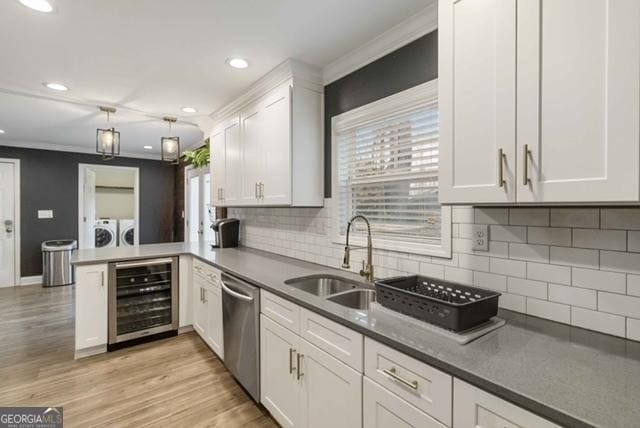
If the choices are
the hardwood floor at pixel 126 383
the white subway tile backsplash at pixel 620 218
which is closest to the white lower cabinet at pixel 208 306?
the hardwood floor at pixel 126 383

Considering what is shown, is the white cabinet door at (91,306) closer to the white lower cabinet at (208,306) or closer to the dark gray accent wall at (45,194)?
the white lower cabinet at (208,306)

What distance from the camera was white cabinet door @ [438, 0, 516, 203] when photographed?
3.65 feet

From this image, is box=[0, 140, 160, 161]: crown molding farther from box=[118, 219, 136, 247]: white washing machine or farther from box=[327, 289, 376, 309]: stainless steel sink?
box=[327, 289, 376, 309]: stainless steel sink

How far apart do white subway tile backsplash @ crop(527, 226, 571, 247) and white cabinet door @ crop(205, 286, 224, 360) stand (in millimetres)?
2166

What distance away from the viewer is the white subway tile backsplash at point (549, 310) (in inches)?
50.1

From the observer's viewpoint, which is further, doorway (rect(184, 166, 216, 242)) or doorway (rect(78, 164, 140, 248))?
doorway (rect(78, 164, 140, 248))

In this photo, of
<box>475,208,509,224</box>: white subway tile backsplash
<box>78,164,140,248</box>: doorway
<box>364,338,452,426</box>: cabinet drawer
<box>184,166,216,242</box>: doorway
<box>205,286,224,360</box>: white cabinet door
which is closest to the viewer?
<box>364,338,452,426</box>: cabinet drawer

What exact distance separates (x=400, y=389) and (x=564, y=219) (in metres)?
0.94

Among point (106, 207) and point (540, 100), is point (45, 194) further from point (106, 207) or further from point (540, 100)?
point (540, 100)

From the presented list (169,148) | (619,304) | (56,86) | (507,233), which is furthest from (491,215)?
Answer: (56,86)

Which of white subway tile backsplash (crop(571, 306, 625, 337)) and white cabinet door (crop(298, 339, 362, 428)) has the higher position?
white subway tile backsplash (crop(571, 306, 625, 337))

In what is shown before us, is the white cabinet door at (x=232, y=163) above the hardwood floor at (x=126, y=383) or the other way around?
above

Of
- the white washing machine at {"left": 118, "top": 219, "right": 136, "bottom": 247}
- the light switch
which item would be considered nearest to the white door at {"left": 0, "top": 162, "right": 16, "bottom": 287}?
the light switch

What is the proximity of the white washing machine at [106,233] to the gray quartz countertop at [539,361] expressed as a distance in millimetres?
6369
